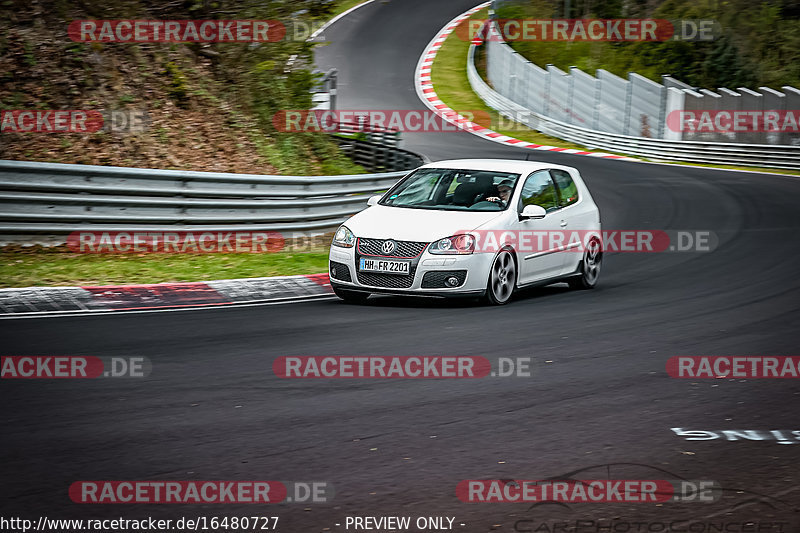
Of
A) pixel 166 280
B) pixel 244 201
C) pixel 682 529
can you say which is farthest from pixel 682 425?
pixel 244 201

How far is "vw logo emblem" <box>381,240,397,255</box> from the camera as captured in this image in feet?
35.1

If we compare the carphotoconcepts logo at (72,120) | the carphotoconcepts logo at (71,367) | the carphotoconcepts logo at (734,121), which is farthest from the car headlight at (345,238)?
the carphotoconcepts logo at (734,121)

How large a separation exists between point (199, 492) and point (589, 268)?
865 centimetres

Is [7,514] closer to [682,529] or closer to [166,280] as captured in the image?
[682,529]

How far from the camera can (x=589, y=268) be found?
12.9 meters

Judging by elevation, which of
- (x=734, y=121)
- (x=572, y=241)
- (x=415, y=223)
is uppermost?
(x=734, y=121)

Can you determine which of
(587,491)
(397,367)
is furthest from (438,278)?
(587,491)

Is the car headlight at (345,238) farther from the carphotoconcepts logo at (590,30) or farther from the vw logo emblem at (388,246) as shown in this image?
the carphotoconcepts logo at (590,30)

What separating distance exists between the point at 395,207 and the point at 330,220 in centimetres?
435

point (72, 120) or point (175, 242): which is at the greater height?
point (72, 120)

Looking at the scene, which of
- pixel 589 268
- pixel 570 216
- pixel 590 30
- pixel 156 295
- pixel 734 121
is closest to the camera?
Result: pixel 156 295

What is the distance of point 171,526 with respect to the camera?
4.54 m

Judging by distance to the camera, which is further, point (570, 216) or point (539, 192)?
point (570, 216)

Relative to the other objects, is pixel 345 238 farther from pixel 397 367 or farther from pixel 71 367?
pixel 71 367
